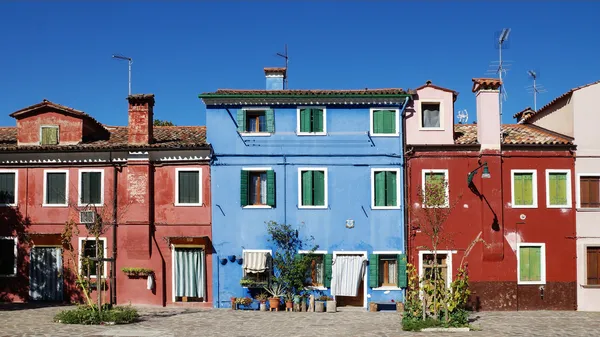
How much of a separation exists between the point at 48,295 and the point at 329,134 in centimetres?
1339

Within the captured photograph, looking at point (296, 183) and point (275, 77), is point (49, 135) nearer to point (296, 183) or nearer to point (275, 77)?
point (275, 77)

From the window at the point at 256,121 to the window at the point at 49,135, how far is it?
26.5 ft

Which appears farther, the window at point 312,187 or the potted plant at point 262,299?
the window at point 312,187

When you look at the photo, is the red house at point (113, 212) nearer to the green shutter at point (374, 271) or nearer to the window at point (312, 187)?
the window at point (312, 187)

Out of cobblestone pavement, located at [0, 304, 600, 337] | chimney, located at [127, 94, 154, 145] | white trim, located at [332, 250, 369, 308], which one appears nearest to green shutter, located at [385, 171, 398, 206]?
white trim, located at [332, 250, 369, 308]

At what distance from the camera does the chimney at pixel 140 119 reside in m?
26.5

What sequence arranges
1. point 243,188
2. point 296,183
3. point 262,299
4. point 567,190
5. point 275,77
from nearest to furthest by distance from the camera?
point 262,299 → point 567,190 → point 243,188 → point 296,183 → point 275,77

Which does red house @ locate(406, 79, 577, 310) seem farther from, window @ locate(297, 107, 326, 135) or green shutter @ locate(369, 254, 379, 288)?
window @ locate(297, 107, 326, 135)

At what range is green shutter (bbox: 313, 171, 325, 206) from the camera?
25.9 m

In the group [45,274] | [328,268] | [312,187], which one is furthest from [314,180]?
[45,274]

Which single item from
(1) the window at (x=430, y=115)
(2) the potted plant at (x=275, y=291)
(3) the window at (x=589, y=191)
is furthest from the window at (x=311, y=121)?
(3) the window at (x=589, y=191)

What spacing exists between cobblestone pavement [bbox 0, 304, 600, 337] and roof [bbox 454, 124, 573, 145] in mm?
6720

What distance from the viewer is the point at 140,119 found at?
26484mm

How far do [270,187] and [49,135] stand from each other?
32.4 ft
